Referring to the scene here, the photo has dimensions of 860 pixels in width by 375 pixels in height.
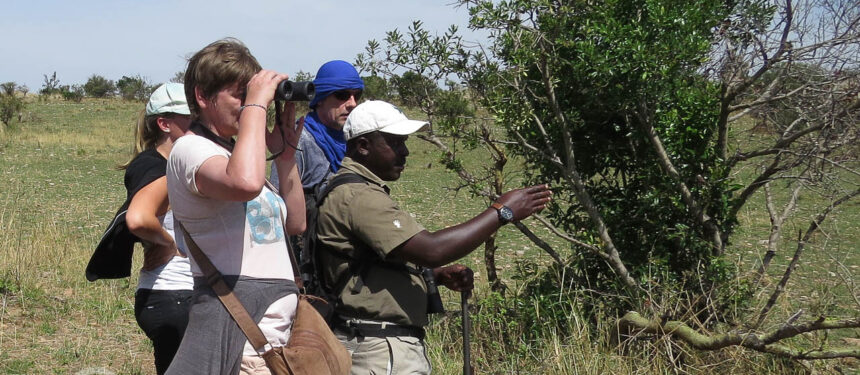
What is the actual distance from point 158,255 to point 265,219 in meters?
1.19

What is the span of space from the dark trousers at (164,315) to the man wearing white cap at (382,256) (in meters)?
0.75

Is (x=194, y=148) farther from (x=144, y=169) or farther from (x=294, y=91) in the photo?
(x=144, y=169)

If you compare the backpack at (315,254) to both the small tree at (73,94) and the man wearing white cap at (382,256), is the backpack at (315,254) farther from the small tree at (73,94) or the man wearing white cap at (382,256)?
the small tree at (73,94)

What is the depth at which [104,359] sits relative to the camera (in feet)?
18.7

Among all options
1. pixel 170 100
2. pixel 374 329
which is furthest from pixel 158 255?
pixel 374 329

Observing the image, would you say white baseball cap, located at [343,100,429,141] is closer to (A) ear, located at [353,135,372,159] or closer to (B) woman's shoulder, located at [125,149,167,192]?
(A) ear, located at [353,135,372,159]

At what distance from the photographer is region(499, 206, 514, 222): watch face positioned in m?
3.11

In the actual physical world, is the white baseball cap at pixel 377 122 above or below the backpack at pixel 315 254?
above

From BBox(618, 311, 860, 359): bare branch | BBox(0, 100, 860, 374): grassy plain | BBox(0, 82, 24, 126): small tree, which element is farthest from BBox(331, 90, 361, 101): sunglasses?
BBox(0, 82, 24, 126): small tree

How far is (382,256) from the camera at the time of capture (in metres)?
3.01

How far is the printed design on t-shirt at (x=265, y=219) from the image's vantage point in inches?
102

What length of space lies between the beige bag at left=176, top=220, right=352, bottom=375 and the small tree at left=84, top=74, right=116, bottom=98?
52.6 m

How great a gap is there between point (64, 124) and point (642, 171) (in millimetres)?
29928

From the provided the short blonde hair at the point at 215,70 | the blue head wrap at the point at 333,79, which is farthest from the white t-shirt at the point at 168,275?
the blue head wrap at the point at 333,79
